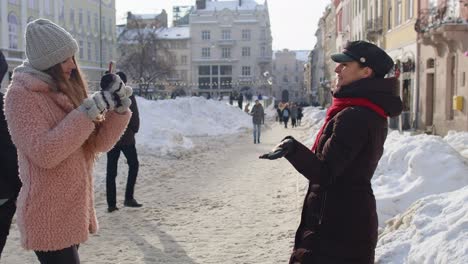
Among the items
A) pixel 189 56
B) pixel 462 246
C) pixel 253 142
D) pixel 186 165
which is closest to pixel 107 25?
pixel 189 56

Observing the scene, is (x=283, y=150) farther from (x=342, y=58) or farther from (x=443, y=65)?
(x=443, y=65)

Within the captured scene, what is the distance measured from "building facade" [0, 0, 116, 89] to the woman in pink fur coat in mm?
39981

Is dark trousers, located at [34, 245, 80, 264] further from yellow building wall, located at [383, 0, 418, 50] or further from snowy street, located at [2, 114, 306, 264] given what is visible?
yellow building wall, located at [383, 0, 418, 50]

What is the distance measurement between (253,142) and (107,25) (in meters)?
47.2

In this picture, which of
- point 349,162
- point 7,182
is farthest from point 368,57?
point 7,182

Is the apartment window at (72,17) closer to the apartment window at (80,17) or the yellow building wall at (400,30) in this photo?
the apartment window at (80,17)

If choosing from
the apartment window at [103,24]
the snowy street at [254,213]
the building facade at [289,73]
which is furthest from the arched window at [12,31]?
the building facade at [289,73]

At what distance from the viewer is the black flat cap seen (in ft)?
9.53

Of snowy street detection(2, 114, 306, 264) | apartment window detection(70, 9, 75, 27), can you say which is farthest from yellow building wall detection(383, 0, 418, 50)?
apartment window detection(70, 9, 75, 27)

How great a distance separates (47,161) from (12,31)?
143 ft

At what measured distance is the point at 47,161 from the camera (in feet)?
8.72

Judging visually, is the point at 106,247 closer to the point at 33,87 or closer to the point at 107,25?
the point at 33,87

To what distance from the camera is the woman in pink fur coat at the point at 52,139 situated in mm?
2689

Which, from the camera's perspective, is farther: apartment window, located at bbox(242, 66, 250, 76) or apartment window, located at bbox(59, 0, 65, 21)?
apartment window, located at bbox(242, 66, 250, 76)
